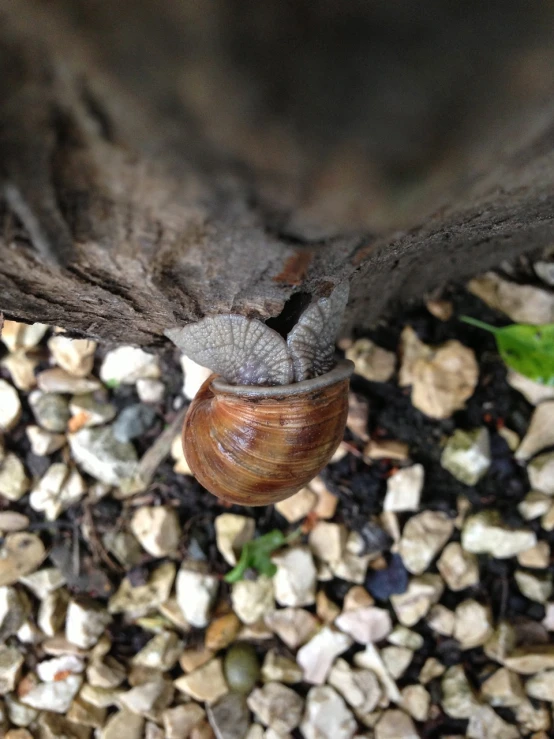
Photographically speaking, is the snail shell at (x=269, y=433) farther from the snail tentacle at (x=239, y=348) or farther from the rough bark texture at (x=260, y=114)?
the rough bark texture at (x=260, y=114)

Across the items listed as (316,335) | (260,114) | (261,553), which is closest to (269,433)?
(316,335)

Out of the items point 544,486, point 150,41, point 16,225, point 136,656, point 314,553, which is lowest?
point 136,656

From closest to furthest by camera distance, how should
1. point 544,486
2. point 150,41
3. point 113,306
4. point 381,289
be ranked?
point 150,41, point 113,306, point 381,289, point 544,486

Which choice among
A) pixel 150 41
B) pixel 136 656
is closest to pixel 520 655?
pixel 136 656

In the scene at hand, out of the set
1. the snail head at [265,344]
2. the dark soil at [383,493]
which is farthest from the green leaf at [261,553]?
the snail head at [265,344]

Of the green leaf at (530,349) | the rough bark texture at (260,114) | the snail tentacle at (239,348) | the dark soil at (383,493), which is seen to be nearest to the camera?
the rough bark texture at (260,114)

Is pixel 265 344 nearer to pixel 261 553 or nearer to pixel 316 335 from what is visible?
pixel 316 335

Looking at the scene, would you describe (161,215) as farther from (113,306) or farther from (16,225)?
(113,306)
